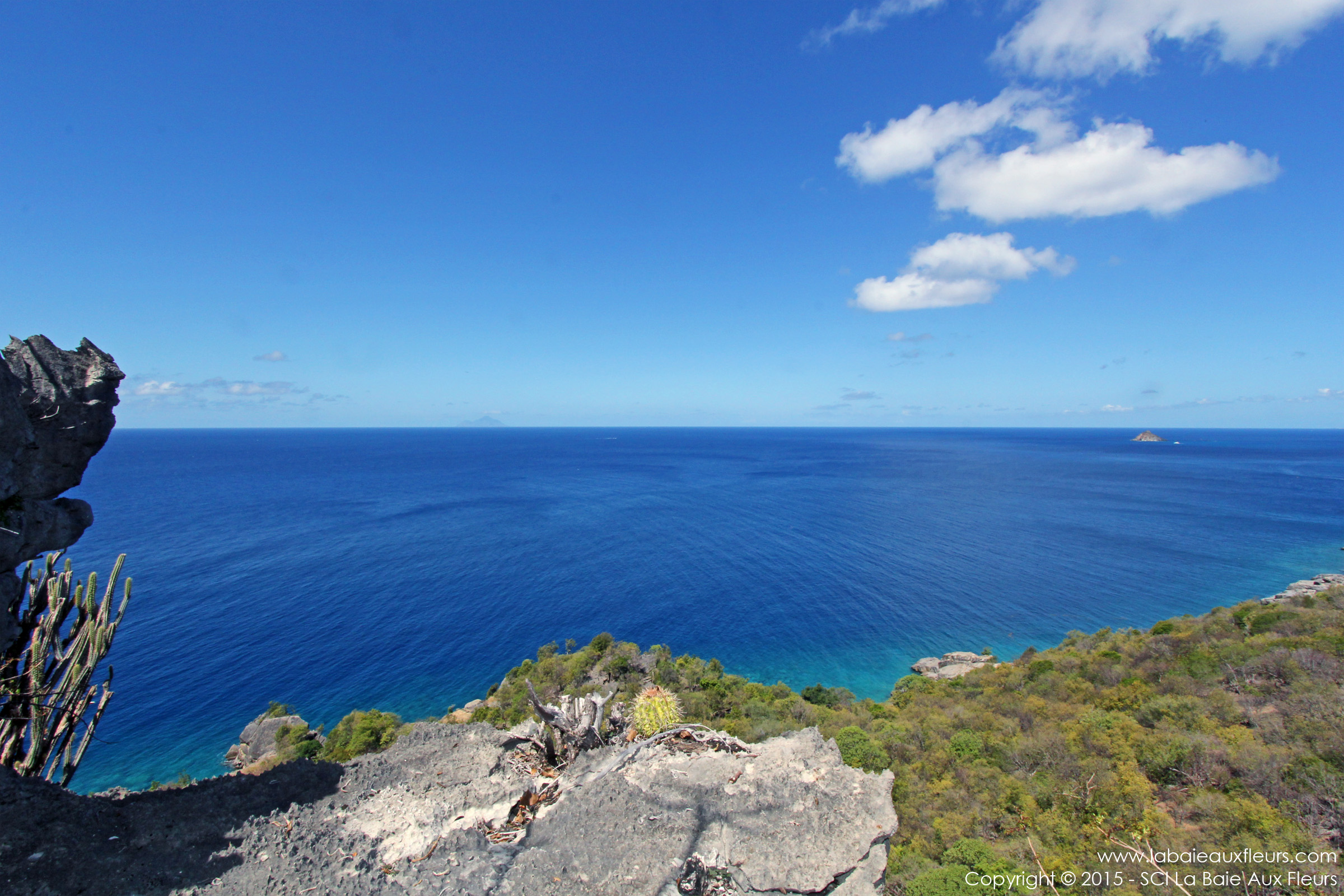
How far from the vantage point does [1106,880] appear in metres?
11.9

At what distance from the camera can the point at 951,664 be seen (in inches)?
1561

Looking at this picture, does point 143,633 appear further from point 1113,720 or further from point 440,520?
point 1113,720

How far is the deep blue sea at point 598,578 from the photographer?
124 ft

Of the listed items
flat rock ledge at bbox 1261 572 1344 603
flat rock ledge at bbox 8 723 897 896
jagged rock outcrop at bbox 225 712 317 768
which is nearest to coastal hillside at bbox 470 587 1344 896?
flat rock ledge at bbox 8 723 897 896

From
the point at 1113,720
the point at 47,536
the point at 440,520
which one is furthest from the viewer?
the point at 440,520

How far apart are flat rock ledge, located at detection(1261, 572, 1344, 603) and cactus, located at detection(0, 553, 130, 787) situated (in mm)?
69073

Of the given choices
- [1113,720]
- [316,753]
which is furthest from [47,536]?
[1113,720]

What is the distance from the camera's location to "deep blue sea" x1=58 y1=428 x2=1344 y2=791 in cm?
3766

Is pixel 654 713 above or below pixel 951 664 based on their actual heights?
above

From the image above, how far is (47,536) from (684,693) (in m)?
25.3

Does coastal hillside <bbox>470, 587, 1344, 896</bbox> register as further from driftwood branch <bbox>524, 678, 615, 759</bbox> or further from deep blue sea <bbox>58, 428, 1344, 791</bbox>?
deep blue sea <bbox>58, 428, 1344, 791</bbox>

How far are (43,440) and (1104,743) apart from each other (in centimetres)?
2838

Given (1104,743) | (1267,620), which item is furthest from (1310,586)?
(1104,743)

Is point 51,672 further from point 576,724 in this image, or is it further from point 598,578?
point 598,578
